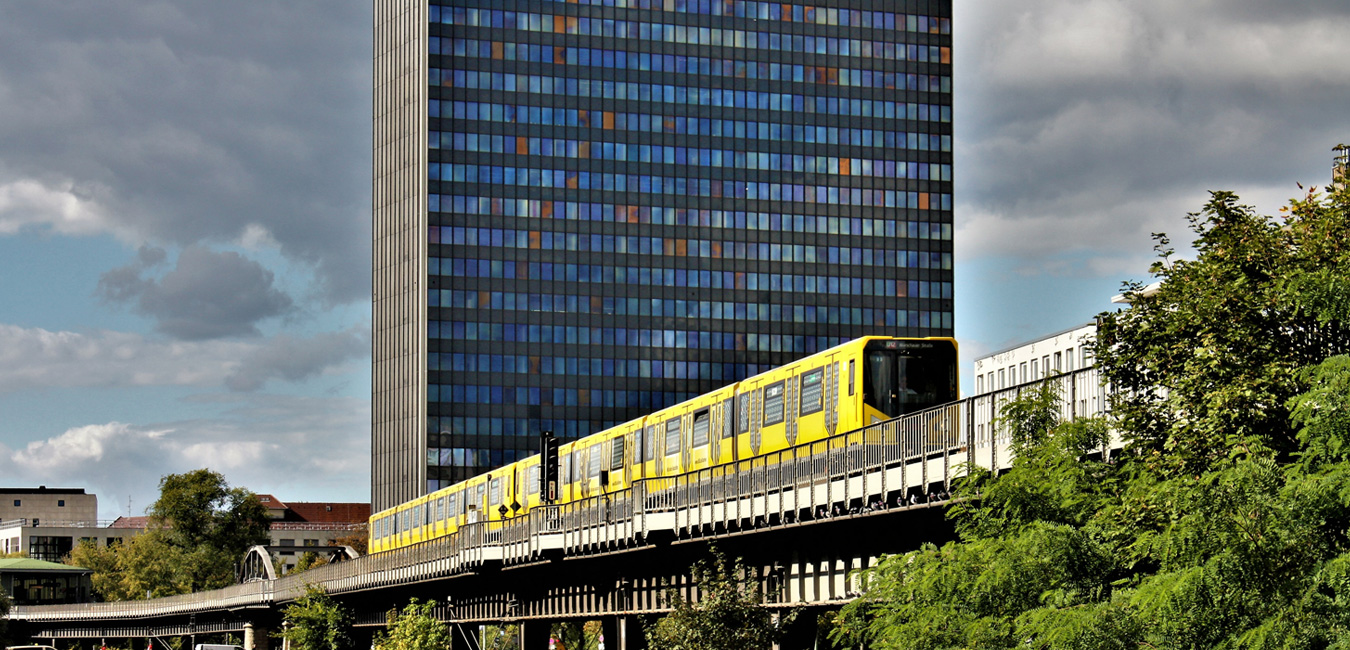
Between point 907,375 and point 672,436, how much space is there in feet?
46.8

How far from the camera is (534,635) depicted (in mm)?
77000

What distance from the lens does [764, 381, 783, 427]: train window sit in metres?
46.3

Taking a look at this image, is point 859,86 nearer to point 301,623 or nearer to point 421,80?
point 421,80

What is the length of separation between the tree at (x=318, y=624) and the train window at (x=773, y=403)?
6410cm

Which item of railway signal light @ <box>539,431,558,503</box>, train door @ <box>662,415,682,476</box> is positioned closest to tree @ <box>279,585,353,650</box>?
railway signal light @ <box>539,431,558,503</box>

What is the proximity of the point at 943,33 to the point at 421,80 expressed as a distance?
53060 mm

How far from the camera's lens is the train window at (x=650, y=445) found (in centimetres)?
5700

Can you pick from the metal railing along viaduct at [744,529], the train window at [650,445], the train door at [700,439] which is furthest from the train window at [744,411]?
the train window at [650,445]

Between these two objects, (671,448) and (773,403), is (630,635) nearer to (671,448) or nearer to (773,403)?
(671,448)

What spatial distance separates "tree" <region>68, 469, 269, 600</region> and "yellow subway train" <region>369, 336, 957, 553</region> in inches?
4587

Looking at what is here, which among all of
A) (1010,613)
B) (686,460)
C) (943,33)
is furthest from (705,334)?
(1010,613)

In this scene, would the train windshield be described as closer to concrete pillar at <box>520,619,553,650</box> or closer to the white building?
concrete pillar at <box>520,619,553,650</box>

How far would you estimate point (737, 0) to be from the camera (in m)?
161

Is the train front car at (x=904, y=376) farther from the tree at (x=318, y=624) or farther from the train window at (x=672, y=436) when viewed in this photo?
the tree at (x=318, y=624)
